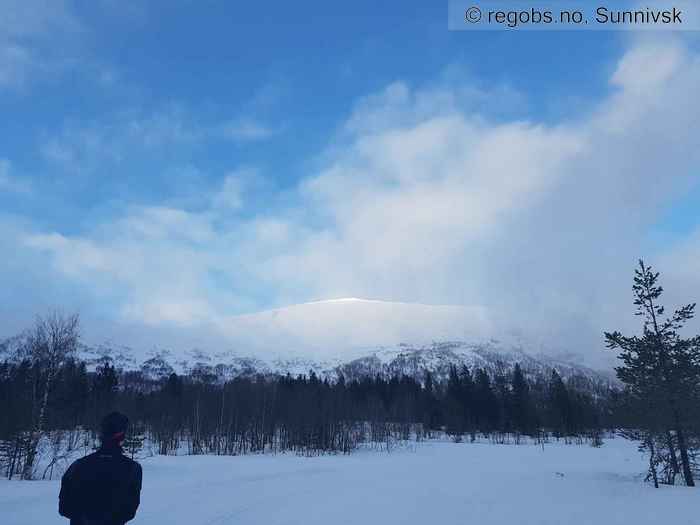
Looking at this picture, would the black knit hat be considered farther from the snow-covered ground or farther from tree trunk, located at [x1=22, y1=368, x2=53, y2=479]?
tree trunk, located at [x1=22, y1=368, x2=53, y2=479]

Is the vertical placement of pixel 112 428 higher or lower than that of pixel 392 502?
higher

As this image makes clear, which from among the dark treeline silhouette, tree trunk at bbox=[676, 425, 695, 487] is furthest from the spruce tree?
the dark treeline silhouette

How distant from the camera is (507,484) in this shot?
21578 mm

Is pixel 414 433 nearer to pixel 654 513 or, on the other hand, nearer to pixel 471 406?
pixel 471 406

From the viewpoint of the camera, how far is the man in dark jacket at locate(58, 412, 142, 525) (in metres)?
5.20

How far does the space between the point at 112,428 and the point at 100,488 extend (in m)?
0.69

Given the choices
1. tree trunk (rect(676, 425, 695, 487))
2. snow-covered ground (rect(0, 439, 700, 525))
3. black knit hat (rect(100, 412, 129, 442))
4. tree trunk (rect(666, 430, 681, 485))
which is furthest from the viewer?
tree trunk (rect(666, 430, 681, 485))

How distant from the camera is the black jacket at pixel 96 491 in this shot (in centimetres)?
520

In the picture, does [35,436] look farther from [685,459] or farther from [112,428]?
[685,459]

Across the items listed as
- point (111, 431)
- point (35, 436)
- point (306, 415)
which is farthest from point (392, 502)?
point (306, 415)

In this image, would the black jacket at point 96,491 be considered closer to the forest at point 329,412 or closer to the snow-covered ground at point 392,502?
the snow-covered ground at point 392,502

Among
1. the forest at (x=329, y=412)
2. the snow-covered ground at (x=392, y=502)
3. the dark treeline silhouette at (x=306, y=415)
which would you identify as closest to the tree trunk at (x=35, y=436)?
the forest at (x=329, y=412)

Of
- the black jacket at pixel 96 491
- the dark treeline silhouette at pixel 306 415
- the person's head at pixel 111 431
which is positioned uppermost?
the person's head at pixel 111 431

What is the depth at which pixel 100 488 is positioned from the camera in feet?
17.1
